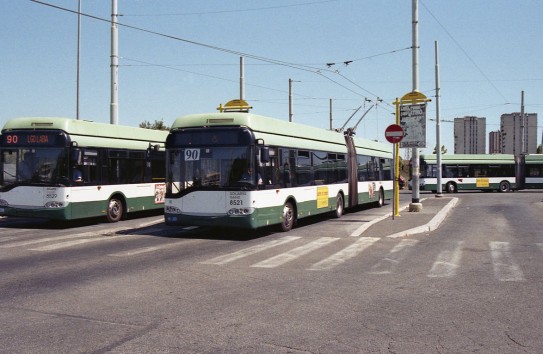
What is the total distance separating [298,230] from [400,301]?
8.84 meters

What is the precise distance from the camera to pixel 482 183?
45062 millimetres

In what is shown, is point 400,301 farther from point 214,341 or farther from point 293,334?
point 214,341

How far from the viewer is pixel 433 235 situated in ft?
45.9

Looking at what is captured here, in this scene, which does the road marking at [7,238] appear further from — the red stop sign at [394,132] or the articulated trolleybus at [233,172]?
the red stop sign at [394,132]

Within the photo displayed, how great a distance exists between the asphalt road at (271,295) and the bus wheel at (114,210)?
3.95 meters

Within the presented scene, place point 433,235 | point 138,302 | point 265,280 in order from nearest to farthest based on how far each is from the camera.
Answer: point 138,302, point 265,280, point 433,235

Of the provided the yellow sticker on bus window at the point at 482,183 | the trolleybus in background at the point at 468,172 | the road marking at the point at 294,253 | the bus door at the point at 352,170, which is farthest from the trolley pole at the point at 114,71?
the yellow sticker on bus window at the point at 482,183

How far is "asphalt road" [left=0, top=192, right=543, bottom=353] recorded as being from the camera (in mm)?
5090

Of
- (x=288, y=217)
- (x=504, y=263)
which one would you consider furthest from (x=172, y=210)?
(x=504, y=263)

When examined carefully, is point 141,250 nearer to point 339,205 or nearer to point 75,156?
point 75,156

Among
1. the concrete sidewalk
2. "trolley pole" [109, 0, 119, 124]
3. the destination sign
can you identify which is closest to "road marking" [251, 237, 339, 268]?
the concrete sidewalk

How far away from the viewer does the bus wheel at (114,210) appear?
17172 millimetres

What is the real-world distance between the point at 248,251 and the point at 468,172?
37.3 meters

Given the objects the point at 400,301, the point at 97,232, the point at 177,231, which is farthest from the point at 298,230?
the point at 400,301
